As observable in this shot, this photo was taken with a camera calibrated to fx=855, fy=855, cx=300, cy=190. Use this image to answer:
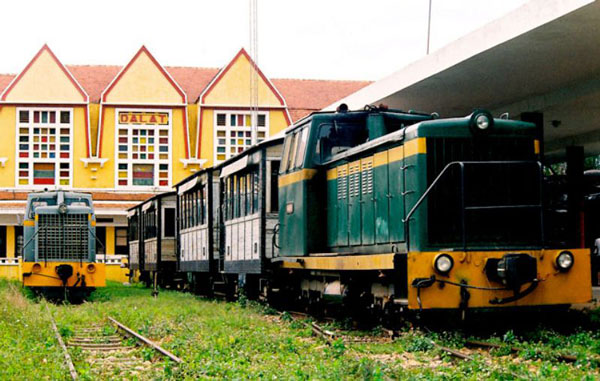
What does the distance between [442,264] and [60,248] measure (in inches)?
561

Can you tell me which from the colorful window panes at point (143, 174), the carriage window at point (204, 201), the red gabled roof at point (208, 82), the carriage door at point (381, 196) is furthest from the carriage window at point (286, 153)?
the red gabled roof at point (208, 82)

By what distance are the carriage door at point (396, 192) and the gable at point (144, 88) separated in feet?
113

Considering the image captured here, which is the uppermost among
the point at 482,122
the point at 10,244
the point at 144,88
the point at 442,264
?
the point at 144,88

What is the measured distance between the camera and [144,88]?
44094 mm

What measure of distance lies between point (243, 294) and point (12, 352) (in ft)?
26.8

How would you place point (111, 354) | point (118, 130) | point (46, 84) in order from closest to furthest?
point (111, 354) → point (46, 84) → point (118, 130)

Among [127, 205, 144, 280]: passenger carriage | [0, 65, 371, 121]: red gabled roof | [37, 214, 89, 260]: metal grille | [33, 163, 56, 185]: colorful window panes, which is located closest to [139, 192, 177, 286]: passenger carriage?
[127, 205, 144, 280]: passenger carriage

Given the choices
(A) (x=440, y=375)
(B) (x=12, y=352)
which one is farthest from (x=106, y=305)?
(A) (x=440, y=375)

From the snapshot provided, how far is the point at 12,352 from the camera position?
9922 millimetres

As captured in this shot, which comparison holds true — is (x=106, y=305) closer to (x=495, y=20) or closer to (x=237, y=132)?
(x=495, y=20)

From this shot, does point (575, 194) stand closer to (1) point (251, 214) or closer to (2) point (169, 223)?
(1) point (251, 214)

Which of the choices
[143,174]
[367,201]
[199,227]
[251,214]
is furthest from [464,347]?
[143,174]

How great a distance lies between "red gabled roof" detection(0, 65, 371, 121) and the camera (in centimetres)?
4655

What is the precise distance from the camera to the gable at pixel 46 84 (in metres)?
43.2
